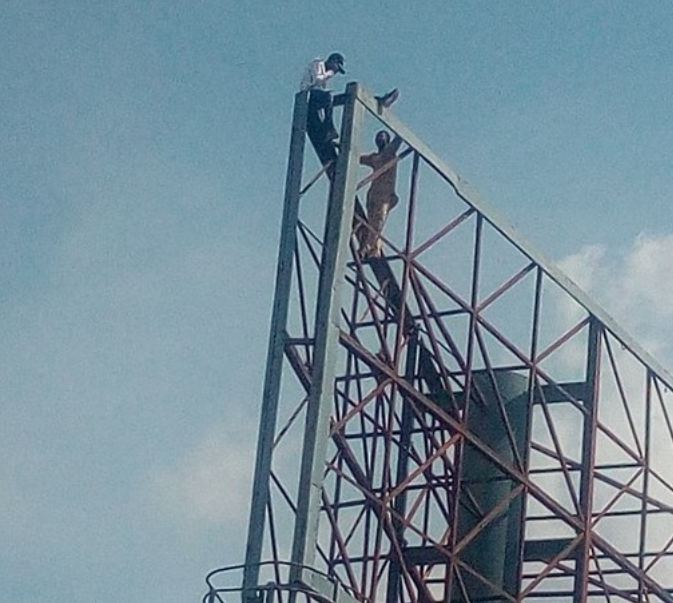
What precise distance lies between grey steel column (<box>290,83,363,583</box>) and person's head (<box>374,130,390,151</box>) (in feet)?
5.71

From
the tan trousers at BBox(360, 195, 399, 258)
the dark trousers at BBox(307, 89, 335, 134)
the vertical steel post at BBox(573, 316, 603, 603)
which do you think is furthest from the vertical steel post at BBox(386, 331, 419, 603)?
the dark trousers at BBox(307, 89, 335, 134)

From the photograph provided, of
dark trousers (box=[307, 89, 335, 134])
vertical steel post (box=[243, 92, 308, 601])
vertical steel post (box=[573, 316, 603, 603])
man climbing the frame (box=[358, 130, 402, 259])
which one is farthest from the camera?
vertical steel post (box=[573, 316, 603, 603])

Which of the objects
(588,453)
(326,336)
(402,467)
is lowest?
(326,336)

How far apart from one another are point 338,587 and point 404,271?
4.83 m

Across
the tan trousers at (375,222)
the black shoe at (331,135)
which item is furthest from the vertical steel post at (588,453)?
the black shoe at (331,135)

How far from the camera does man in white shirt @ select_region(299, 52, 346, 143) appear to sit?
27.0 m

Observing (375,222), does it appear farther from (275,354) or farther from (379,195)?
(275,354)

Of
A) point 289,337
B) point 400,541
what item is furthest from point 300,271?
point 400,541

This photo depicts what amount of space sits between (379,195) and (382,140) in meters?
→ 0.79

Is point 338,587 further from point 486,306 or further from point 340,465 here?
point 486,306

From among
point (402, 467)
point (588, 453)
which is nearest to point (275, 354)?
point (402, 467)

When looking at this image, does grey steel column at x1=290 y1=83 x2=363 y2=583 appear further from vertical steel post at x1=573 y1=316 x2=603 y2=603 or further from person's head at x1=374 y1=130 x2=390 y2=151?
vertical steel post at x1=573 y1=316 x2=603 y2=603

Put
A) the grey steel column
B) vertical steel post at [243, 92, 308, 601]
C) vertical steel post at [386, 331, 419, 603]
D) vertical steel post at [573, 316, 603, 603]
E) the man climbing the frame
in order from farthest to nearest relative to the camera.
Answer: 1. vertical steel post at [573, 316, 603, 603]
2. vertical steel post at [386, 331, 419, 603]
3. the man climbing the frame
4. vertical steel post at [243, 92, 308, 601]
5. the grey steel column

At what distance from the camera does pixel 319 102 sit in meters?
27.1
